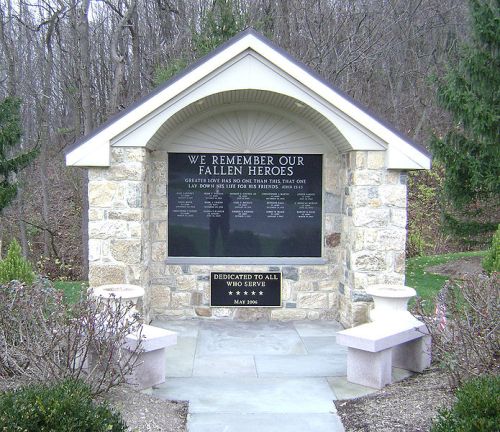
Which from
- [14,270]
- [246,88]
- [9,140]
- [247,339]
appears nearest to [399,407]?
[247,339]

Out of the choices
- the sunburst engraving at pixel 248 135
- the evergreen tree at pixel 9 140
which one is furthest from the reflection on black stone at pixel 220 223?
the evergreen tree at pixel 9 140

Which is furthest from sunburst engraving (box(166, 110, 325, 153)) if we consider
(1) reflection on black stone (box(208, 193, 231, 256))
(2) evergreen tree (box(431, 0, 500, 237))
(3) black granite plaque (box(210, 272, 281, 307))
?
(2) evergreen tree (box(431, 0, 500, 237))

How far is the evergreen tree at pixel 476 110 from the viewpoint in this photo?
11289 millimetres

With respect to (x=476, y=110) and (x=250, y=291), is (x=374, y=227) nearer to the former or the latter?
(x=250, y=291)

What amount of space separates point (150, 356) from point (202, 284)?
269 cm

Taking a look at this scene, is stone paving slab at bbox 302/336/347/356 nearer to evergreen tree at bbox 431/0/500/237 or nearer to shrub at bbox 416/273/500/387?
shrub at bbox 416/273/500/387

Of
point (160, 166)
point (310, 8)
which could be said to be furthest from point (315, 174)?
point (310, 8)

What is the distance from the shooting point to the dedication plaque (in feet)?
27.0

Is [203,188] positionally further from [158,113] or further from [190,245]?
[158,113]

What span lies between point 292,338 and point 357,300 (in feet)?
3.13

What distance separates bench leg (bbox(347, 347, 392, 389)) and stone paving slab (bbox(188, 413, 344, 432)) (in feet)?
2.84

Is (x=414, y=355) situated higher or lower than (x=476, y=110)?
lower

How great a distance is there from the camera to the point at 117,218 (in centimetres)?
729

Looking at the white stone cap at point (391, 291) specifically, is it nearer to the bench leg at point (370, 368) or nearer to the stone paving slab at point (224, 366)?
the bench leg at point (370, 368)
